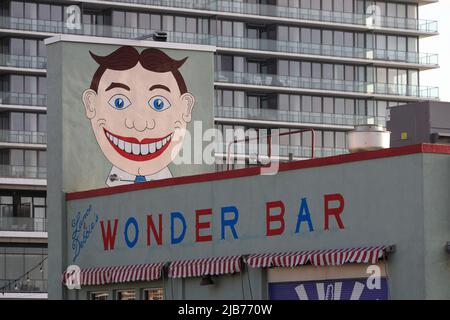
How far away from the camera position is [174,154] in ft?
138

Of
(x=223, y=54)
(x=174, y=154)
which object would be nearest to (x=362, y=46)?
(x=223, y=54)

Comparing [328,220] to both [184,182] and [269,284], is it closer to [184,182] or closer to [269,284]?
[269,284]

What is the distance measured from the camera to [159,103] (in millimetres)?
41781

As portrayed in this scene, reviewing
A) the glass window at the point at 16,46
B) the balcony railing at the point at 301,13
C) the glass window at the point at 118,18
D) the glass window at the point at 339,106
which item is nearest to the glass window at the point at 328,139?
the glass window at the point at 339,106

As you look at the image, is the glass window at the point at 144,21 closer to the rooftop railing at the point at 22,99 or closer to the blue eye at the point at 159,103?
the rooftop railing at the point at 22,99

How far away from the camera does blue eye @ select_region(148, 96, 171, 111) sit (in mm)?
41688

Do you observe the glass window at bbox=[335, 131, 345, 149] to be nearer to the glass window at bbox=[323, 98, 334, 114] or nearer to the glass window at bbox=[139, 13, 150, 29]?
the glass window at bbox=[323, 98, 334, 114]

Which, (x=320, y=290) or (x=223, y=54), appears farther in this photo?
(x=223, y=54)

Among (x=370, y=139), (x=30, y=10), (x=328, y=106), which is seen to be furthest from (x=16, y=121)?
(x=370, y=139)

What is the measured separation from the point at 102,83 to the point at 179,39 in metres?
80.4

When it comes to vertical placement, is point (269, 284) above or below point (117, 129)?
below

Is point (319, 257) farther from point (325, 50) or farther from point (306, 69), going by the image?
point (325, 50)

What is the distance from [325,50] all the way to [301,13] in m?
4.04

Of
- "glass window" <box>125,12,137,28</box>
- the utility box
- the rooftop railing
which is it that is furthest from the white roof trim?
"glass window" <box>125,12,137,28</box>
